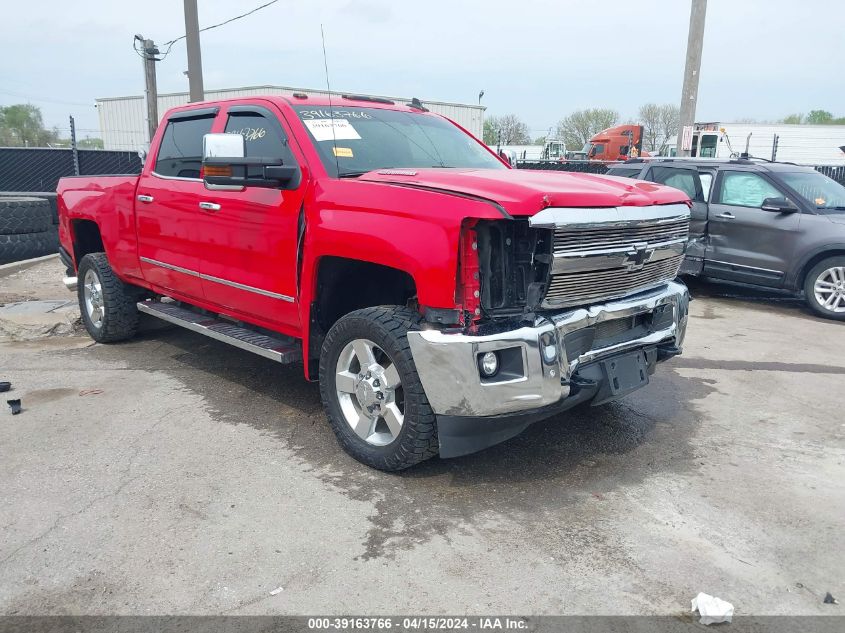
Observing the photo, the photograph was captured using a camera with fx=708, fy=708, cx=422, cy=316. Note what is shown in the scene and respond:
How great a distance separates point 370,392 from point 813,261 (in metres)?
6.79

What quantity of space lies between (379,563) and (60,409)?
296cm

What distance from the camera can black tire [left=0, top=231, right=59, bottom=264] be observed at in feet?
32.9

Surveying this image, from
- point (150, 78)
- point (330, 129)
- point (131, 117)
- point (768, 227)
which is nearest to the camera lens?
point (330, 129)

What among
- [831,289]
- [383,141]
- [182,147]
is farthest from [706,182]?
[182,147]

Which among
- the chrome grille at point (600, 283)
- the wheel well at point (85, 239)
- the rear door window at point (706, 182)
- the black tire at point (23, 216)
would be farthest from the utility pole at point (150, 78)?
the chrome grille at point (600, 283)

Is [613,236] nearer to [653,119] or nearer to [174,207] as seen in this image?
[174,207]

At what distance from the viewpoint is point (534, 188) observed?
134 inches

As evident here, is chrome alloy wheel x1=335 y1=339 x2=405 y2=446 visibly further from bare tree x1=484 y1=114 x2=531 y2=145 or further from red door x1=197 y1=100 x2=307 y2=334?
bare tree x1=484 y1=114 x2=531 y2=145

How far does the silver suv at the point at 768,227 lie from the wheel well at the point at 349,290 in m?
6.29

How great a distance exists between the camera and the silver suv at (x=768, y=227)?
824cm

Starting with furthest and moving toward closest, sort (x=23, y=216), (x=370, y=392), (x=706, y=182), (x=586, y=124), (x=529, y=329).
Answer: (x=586, y=124) → (x=23, y=216) → (x=706, y=182) → (x=370, y=392) → (x=529, y=329)

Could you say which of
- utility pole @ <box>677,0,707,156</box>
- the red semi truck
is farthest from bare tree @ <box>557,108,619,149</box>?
utility pole @ <box>677,0,707,156</box>

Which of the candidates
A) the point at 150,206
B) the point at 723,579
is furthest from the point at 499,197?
the point at 150,206

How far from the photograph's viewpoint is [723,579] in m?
2.89
